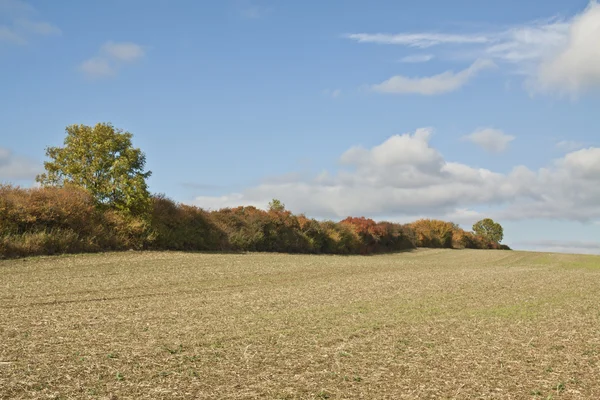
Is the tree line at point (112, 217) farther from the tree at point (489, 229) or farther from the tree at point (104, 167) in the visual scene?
the tree at point (489, 229)

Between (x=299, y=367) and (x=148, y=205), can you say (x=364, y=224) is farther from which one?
(x=299, y=367)

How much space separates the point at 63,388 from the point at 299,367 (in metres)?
3.80

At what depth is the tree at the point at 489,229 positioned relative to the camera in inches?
3691

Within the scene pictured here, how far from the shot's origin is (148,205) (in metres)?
35.2

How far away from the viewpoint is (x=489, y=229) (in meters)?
94.4

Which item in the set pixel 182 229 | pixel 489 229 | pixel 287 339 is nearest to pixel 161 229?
pixel 182 229

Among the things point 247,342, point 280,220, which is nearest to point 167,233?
point 280,220

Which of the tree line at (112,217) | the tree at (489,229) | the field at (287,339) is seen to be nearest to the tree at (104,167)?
the tree line at (112,217)

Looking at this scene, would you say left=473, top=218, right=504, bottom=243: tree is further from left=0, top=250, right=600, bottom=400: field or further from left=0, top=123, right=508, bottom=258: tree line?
left=0, top=250, right=600, bottom=400: field

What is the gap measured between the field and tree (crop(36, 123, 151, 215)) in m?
10.9

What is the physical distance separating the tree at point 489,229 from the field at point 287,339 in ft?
237

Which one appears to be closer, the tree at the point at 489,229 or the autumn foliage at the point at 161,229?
the autumn foliage at the point at 161,229

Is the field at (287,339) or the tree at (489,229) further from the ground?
the tree at (489,229)

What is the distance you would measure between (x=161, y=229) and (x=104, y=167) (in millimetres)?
5258
